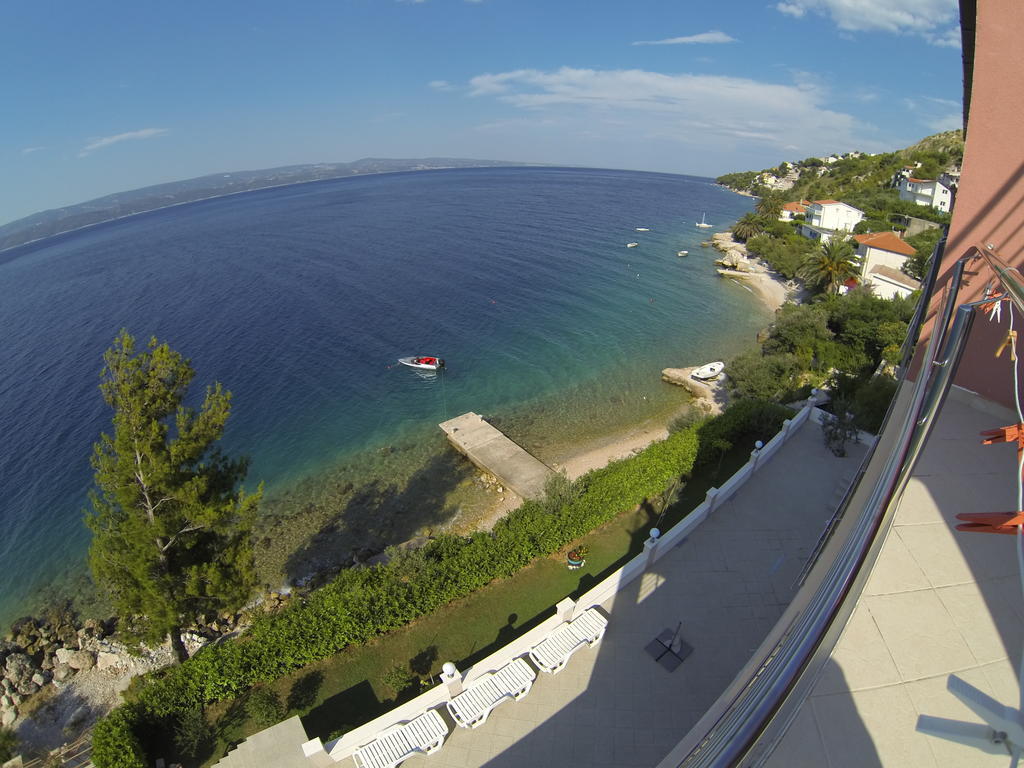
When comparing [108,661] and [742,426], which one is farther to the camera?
[742,426]

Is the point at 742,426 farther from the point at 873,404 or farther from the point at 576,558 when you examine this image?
the point at 576,558

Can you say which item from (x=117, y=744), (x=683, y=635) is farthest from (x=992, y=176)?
(x=117, y=744)

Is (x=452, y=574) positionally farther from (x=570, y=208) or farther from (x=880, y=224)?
(x=570, y=208)

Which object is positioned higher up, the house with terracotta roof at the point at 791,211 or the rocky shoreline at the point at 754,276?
the house with terracotta roof at the point at 791,211

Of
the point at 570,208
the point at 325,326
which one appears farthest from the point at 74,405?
the point at 570,208

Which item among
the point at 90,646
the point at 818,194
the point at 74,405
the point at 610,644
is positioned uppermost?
the point at 818,194

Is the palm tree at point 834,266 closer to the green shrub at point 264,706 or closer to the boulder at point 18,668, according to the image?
the green shrub at point 264,706

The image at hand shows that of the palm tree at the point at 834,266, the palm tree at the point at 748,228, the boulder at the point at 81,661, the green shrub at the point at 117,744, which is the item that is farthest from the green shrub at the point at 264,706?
the palm tree at the point at 748,228
